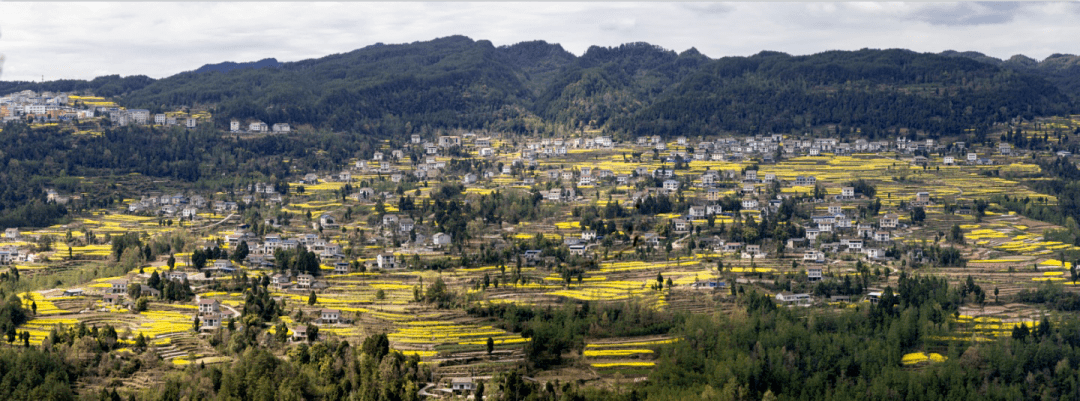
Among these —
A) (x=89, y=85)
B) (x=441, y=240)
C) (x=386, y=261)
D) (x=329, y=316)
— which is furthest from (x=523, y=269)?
(x=89, y=85)

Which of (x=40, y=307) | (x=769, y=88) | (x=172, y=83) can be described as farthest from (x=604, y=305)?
(x=172, y=83)

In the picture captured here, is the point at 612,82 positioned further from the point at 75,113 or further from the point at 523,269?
the point at 523,269

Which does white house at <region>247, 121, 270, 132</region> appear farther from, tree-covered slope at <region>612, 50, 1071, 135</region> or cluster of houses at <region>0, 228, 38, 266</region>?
cluster of houses at <region>0, 228, 38, 266</region>

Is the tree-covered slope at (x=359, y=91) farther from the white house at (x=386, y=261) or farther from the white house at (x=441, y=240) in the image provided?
the white house at (x=386, y=261)

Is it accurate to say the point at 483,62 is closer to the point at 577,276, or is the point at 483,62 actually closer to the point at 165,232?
the point at 165,232

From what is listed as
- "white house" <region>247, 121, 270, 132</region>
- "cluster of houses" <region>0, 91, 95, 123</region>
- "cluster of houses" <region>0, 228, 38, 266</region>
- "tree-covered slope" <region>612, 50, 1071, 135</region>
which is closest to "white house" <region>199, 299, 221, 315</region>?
"cluster of houses" <region>0, 228, 38, 266</region>

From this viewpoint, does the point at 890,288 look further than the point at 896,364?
Yes
